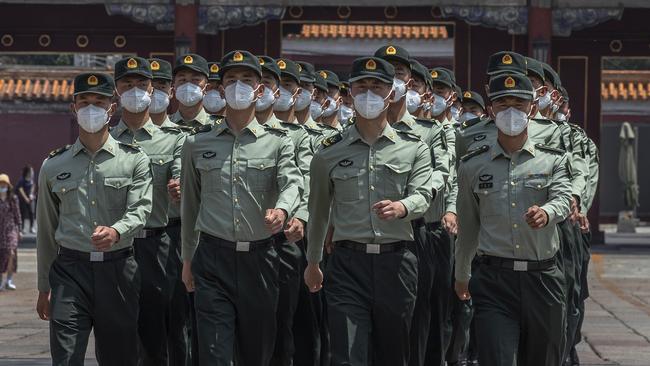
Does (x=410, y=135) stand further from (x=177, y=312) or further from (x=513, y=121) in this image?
(x=177, y=312)

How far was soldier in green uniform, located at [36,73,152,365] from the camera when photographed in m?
9.19

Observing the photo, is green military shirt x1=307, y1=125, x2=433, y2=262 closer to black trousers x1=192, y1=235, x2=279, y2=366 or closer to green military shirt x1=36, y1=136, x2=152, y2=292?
black trousers x1=192, y1=235, x2=279, y2=366

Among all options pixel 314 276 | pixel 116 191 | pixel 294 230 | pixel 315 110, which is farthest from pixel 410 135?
pixel 315 110

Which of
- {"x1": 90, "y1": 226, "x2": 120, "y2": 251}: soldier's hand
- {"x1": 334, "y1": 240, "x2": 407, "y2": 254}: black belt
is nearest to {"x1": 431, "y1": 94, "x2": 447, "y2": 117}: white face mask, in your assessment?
{"x1": 334, "y1": 240, "x2": 407, "y2": 254}: black belt

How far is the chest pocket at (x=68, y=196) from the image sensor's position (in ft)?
30.7

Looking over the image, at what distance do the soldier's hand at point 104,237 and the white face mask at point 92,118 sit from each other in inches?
30.0

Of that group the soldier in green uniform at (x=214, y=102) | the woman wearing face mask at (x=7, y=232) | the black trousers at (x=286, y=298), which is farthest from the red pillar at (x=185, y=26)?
the black trousers at (x=286, y=298)

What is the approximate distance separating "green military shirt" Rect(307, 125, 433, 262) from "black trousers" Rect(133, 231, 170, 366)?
1.73m

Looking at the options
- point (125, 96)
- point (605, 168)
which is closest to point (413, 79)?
point (125, 96)

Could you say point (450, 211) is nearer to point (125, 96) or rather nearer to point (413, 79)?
point (413, 79)

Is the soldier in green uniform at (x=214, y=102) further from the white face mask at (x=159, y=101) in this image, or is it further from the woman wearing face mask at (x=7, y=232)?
the woman wearing face mask at (x=7, y=232)

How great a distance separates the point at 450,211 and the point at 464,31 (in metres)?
17.6

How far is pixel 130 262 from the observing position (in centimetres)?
945

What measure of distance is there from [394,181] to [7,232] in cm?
1298
